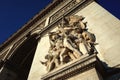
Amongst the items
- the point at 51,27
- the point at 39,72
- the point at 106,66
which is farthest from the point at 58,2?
the point at 106,66

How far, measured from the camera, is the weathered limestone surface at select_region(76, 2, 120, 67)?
407cm

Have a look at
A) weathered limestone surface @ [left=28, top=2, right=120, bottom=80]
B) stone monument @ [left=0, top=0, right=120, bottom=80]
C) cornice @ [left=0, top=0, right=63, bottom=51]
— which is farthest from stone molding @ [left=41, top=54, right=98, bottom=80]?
cornice @ [left=0, top=0, right=63, bottom=51]

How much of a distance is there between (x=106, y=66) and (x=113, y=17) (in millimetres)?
1943

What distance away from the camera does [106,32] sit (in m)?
4.86

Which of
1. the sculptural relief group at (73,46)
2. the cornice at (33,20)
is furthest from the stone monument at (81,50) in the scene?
the cornice at (33,20)

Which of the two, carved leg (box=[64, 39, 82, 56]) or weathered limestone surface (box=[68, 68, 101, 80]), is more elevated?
carved leg (box=[64, 39, 82, 56])

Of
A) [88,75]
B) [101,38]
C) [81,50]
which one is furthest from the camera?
[101,38]

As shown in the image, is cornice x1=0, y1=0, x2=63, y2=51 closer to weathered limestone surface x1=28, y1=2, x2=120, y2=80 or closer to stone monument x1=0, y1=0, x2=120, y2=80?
stone monument x1=0, y1=0, x2=120, y2=80

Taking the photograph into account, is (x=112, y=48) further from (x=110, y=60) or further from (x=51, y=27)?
(x=51, y=27)

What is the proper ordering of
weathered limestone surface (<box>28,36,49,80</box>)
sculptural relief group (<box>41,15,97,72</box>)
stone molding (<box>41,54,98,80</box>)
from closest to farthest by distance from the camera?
stone molding (<box>41,54,98,80</box>) < sculptural relief group (<box>41,15,97,72</box>) < weathered limestone surface (<box>28,36,49,80</box>)

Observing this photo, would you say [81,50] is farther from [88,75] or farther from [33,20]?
[33,20]

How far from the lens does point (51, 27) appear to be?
326 inches

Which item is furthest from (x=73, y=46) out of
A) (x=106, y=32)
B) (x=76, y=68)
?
(x=76, y=68)

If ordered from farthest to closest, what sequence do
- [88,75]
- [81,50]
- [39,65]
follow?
1. [39,65]
2. [81,50]
3. [88,75]
